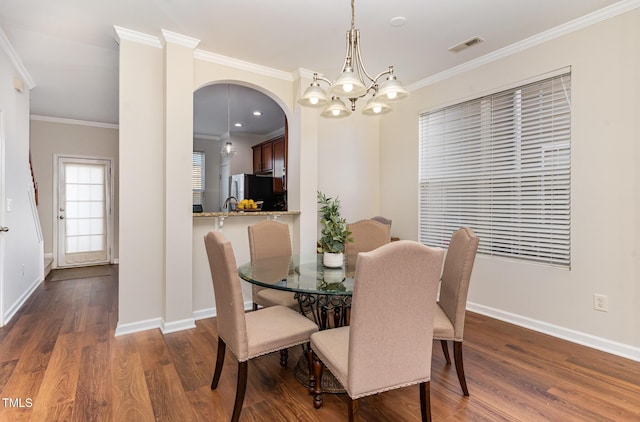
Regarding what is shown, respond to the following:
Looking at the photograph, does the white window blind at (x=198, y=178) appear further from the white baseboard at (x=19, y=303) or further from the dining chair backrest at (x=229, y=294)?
the dining chair backrest at (x=229, y=294)

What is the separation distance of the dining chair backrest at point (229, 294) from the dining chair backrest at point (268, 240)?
0.96 metres

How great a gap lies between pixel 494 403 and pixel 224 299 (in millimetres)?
1661

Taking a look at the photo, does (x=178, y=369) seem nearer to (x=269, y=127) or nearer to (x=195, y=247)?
(x=195, y=247)

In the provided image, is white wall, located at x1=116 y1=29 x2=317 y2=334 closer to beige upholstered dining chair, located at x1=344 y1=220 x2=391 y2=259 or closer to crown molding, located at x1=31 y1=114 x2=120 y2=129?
beige upholstered dining chair, located at x1=344 y1=220 x2=391 y2=259

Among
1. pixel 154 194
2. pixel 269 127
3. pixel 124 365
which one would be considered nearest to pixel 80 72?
pixel 154 194

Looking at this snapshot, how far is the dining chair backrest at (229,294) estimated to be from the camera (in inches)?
65.4

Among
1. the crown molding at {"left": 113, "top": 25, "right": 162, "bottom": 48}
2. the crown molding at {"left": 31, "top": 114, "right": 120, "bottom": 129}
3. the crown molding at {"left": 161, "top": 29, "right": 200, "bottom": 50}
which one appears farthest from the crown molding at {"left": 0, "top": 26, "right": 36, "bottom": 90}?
the crown molding at {"left": 31, "top": 114, "right": 120, "bottom": 129}

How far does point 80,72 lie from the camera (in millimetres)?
3803

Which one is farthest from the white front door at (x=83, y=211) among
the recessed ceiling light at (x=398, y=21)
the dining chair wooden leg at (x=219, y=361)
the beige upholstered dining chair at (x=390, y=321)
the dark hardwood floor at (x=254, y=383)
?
the beige upholstered dining chair at (x=390, y=321)

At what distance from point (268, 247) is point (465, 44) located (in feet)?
8.65

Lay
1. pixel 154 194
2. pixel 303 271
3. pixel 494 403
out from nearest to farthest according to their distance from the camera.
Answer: pixel 494 403
pixel 303 271
pixel 154 194

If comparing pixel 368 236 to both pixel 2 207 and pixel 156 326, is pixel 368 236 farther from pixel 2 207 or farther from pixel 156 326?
pixel 2 207

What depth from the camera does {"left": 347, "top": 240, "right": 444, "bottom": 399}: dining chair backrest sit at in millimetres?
1367

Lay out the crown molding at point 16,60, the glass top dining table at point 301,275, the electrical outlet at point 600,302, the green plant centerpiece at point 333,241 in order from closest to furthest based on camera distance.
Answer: the glass top dining table at point 301,275 < the green plant centerpiece at point 333,241 < the electrical outlet at point 600,302 < the crown molding at point 16,60
